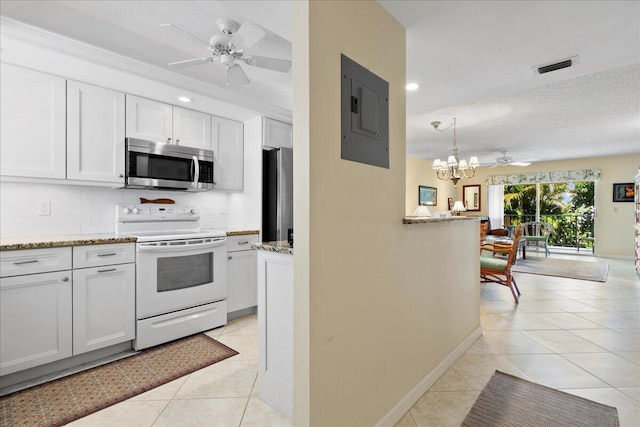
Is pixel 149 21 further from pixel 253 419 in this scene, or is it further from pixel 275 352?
pixel 253 419

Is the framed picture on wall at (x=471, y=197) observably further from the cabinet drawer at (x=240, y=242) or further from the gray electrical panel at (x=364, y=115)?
the gray electrical panel at (x=364, y=115)

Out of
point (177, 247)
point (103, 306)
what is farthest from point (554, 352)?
point (103, 306)

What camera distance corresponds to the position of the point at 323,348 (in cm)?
129

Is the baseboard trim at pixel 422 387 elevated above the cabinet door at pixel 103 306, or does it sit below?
below

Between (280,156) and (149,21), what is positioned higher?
(149,21)

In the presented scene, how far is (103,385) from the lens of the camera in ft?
6.55

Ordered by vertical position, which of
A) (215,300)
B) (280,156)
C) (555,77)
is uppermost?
(555,77)

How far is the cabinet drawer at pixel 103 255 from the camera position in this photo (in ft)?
7.25

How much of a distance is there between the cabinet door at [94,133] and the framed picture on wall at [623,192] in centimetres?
958

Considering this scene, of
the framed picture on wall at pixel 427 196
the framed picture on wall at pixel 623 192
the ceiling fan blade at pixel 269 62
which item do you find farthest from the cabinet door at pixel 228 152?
the framed picture on wall at pixel 623 192

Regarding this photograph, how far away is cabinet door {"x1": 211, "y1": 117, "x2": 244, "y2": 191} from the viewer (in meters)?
3.38

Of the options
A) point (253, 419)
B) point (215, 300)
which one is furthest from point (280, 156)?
point (253, 419)

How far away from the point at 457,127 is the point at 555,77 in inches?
91.1

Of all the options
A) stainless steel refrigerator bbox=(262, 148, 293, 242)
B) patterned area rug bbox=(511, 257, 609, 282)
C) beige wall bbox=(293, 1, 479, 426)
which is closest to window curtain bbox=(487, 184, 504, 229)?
patterned area rug bbox=(511, 257, 609, 282)
